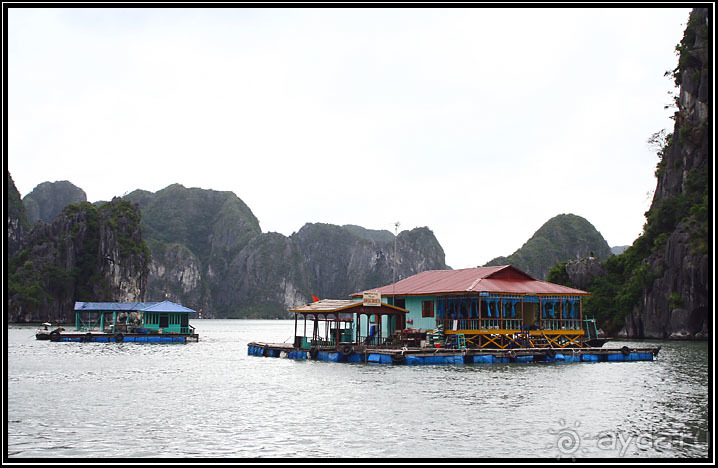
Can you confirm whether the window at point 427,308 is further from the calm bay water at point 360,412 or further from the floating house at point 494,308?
the calm bay water at point 360,412

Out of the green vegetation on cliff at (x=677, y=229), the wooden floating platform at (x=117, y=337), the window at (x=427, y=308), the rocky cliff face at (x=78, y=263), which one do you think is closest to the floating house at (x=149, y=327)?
the wooden floating platform at (x=117, y=337)

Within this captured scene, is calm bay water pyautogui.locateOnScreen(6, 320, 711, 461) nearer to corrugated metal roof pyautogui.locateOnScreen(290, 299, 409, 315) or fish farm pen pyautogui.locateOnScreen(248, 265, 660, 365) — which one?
→ fish farm pen pyautogui.locateOnScreen(248, 265, 660, 365)

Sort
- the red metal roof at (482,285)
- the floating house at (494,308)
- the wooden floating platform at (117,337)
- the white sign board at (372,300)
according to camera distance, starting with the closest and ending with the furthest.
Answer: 1. the white sign board at (372,300)
2. the floating house at (494,308)
3. the red metal roof at (482,285)
4. the wooden floating platform at (117,337)

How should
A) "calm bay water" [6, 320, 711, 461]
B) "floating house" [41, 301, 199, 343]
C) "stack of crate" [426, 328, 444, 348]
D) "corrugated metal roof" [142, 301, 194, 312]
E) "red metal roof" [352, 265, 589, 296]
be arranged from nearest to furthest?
"calm bay water" [6, 320, 711, 461]
"stack of crate" [426, 328, 444, 348]
"red metal roof" [352, 265, 589, 296]
"floating house" [41, 301, 199, 343]
"corrugated metal roof" [142, 301, 194, 312]

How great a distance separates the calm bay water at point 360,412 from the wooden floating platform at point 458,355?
1.55 m

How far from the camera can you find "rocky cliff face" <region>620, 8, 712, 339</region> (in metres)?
78.4

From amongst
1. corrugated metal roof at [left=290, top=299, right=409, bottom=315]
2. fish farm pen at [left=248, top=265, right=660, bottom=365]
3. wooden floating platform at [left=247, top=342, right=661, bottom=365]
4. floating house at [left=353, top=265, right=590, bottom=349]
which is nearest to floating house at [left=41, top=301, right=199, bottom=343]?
fish farm pen at [left=248, top=265, right=660, bottom=365]

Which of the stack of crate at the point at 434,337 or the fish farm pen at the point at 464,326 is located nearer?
the fish farm pen at the point at 464,326

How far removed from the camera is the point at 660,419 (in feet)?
72.5

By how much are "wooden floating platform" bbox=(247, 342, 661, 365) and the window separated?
262 inches

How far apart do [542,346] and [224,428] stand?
32833mm

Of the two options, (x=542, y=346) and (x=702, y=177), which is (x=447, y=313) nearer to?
(x=542, y=346)

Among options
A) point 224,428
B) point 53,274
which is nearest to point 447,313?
point 224,428

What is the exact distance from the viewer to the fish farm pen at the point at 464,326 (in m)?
43.4
